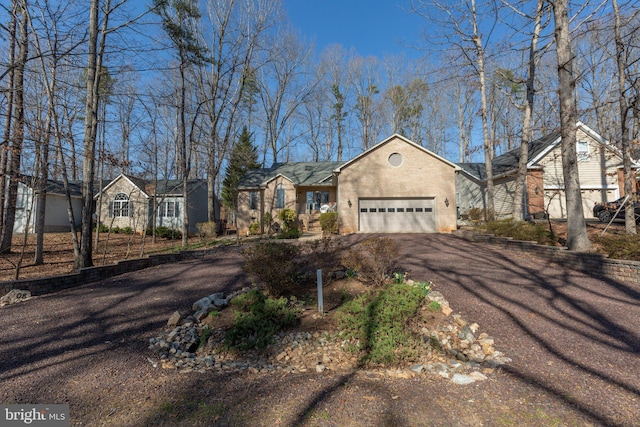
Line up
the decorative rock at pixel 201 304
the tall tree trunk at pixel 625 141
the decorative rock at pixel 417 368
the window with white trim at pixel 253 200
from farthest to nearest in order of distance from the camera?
1. the window with white trim at pixel 253 200
2. the tall tree trunk at pixel 625 141
3. the decorative rock at pixel 201 304
4. the decorative rock at pixel 417 368

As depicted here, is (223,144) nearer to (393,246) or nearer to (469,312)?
(393,246)

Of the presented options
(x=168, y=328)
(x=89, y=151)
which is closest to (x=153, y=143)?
(x=89, y=151)

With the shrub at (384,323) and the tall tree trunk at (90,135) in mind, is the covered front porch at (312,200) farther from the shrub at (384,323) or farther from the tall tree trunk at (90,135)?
the shrub at (384,323)

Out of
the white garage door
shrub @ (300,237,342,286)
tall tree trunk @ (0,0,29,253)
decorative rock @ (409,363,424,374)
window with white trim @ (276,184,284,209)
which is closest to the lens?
decorative rock @ (409,363,424,374)

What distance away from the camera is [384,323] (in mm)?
4406

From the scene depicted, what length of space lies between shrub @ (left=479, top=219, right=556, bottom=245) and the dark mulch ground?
339 cm

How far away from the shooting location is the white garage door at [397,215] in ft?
54.6

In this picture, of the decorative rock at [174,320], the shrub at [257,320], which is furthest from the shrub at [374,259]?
the decorative rock at [174,320]

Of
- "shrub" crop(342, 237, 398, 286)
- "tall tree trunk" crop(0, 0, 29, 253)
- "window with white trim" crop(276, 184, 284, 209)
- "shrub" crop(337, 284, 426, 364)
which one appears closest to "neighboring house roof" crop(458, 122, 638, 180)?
"window with white trim" crop(276, 184, 284, 209)

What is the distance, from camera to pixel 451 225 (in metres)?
16.2

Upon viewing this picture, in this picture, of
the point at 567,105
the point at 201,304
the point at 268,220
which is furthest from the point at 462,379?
the point at 268,220

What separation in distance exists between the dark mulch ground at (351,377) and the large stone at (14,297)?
0.33 m

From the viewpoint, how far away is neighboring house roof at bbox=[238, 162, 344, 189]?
20.3 meters

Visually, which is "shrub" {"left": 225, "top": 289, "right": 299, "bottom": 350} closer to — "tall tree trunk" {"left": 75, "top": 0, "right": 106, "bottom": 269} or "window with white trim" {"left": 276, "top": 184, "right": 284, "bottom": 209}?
"tall tree trunk" {"left": 75, "top": 0, "right": 106, "bottom": 269}
